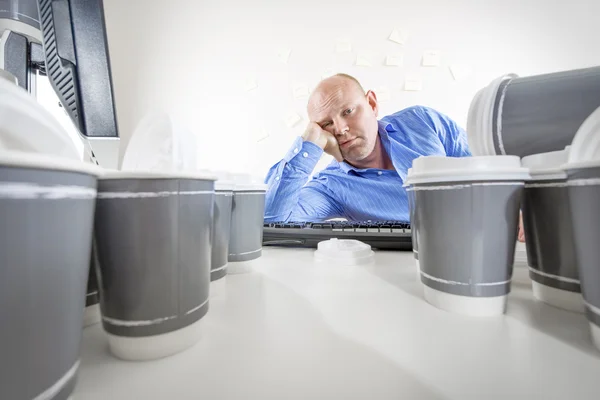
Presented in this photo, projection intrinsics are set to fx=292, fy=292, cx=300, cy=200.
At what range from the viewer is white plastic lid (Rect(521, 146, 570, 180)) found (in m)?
0.25

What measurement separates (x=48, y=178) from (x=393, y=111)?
1.34m

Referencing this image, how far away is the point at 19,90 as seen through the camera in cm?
15

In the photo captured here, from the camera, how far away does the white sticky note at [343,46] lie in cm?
124

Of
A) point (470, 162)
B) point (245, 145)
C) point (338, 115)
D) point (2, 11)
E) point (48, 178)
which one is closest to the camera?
point (48, 178)

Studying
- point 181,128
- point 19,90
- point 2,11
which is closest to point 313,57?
point 2,11

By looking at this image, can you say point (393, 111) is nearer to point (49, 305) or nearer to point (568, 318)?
point (568, 318)

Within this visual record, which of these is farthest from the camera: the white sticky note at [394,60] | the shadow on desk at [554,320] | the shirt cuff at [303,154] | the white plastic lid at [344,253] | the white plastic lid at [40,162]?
the white sticky note at [394,60]

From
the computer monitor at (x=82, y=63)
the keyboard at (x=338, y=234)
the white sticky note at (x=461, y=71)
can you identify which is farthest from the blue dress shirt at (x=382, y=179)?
the computer monitor at (x=82, y=63)

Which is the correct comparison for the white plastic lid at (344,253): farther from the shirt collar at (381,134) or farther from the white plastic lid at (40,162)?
the shirt collar at (381,134)

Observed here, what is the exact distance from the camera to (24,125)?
5.6 inches

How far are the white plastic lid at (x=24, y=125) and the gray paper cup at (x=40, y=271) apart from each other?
0.11 ft

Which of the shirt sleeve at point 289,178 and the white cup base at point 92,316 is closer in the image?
the white cup base at point 92,316

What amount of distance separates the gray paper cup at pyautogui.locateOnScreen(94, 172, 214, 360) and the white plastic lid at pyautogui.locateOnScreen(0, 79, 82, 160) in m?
0.03

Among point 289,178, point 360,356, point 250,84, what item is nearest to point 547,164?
point 360,356
